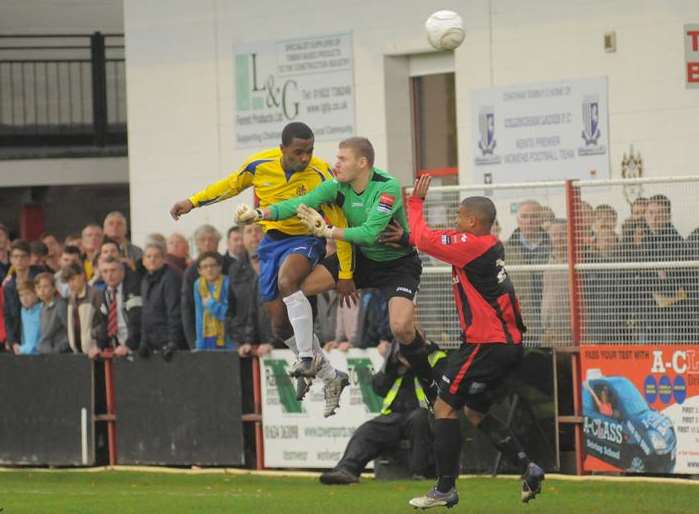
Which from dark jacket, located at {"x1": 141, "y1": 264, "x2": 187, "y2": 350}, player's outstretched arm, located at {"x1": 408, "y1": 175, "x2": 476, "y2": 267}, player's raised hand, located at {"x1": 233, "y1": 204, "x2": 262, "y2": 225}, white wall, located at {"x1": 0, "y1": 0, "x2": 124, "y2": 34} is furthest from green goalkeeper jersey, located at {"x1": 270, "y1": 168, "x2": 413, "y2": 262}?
white wall, located at {"x1": 0, "y1": 0, "x2": 124, "y2": 34}

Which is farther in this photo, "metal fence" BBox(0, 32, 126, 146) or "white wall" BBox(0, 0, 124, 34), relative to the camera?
"white wall" BBox(0, 0, 124, 34)

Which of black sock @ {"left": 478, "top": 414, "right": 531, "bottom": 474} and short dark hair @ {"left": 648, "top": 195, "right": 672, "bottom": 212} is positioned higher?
short dark hair @ {"left": 648, "top": 195, "right": 672, "bottom": 212}

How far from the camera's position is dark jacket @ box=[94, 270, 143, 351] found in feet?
61.3

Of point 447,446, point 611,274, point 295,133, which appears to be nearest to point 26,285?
point 611,274

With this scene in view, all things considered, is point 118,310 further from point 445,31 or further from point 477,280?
point 477,280

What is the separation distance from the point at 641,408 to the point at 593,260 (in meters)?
1.45

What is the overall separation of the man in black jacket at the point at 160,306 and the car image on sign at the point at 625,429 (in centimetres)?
471

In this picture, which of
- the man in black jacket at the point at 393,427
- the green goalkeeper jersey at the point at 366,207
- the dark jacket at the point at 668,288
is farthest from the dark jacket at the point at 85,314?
the green goalkeeper jersey at the point at 366,207

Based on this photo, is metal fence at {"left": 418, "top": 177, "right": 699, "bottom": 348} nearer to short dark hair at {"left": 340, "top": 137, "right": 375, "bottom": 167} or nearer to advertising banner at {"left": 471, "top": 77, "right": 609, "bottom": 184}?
advertising banner at {"left": 471, "top": 77, "right": 609, "bottom": 184}

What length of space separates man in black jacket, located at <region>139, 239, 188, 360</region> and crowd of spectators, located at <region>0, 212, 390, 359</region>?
0.01m

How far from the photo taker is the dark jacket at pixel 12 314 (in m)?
20.0

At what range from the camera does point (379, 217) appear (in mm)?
12281

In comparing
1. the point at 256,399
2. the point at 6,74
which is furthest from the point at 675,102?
the point at 6,74

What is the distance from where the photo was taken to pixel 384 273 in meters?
12.9
